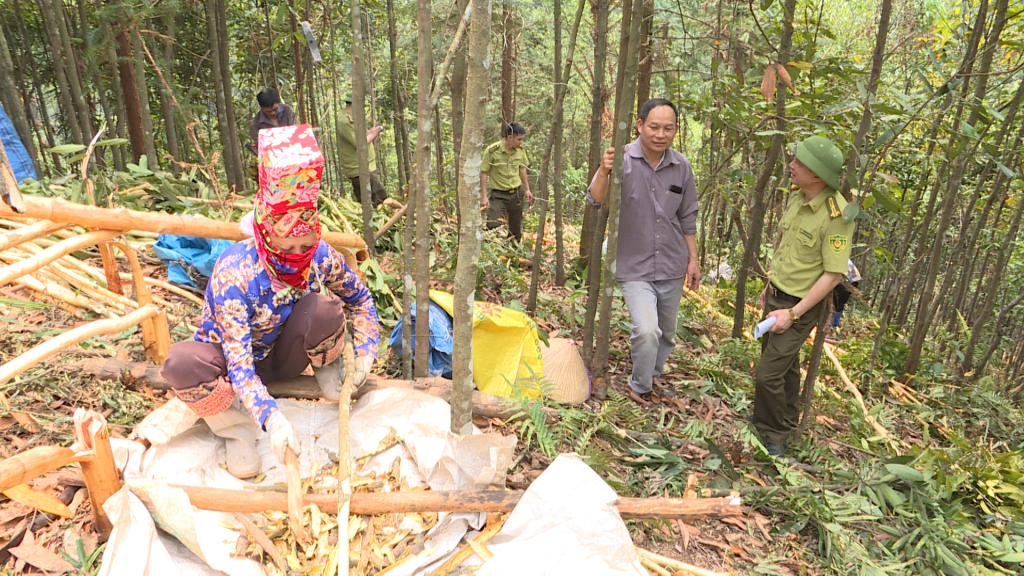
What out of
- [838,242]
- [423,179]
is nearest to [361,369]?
[423,179]

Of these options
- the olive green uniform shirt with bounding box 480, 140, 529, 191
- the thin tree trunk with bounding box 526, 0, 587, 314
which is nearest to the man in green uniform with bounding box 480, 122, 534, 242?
the olive green uniform shirt with bounding box 480, 140, 529, 191

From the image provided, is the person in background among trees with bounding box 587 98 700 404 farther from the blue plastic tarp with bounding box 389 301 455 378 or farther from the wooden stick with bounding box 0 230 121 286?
the wooden stick with bounding box 0 230 121 286

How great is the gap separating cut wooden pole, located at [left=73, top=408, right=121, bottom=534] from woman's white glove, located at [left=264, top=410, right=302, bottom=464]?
460 millimetres

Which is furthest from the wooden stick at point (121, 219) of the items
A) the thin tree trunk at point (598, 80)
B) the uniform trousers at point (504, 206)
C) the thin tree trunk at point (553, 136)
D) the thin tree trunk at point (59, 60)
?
the thin tree trunk at point (59, 60)

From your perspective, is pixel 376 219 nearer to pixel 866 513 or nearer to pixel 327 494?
pixel 327 494

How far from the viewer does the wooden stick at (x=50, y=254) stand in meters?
1.91

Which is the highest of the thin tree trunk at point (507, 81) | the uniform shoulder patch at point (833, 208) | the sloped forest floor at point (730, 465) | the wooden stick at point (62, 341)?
the thin tree trunk at point (507, 81)

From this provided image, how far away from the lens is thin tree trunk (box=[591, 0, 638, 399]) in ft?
9.02

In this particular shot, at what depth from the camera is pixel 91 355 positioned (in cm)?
268

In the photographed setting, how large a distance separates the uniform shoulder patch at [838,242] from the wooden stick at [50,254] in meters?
3.27

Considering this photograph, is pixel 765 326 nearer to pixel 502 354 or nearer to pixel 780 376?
pixel 780 376

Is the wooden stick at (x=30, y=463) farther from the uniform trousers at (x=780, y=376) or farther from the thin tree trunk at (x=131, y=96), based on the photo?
the thin tree trunk at (x=131, y=96)

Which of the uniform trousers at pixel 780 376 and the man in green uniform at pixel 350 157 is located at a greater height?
the man in green uniform at pixel 350 157

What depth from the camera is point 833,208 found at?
9.25 feet
